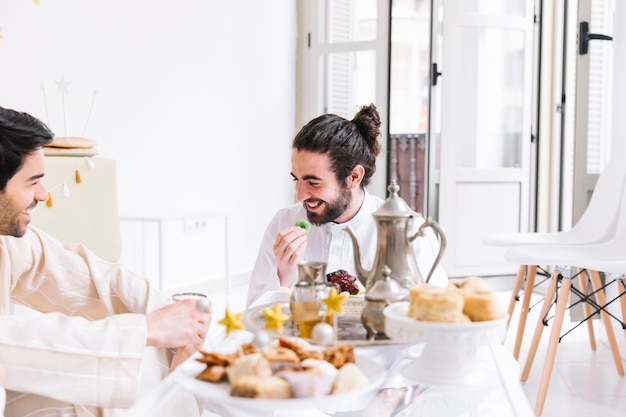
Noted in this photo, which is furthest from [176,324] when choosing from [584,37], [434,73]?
[434,73]

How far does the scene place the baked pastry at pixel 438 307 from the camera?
34.8 inches

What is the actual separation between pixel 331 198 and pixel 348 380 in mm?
1059

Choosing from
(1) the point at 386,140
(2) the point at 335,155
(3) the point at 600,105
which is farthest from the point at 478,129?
(2) the point at 335,155

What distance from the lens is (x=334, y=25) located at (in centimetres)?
573

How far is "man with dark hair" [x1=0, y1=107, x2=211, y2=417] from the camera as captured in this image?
1107mm

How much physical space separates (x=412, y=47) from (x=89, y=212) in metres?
4.80

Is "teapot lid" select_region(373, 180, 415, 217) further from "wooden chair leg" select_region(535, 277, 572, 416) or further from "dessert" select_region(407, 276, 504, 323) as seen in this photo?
"wooden chair leg" select_region(535, 277, 572, 416)

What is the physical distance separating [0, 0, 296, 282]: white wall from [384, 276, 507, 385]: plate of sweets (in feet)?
8.10

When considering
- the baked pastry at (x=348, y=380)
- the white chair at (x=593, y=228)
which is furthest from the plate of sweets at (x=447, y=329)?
the white chair at (x=593, y=228)

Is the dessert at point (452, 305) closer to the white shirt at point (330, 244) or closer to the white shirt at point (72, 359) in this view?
the white shirt at point (72, 359)

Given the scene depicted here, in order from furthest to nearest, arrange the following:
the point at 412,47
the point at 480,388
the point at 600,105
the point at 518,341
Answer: the point at 412,47 → the point at 600,105 → the point at 518,341 → the point at 480,388

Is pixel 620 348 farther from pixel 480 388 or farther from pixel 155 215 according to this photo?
pixel 480 388

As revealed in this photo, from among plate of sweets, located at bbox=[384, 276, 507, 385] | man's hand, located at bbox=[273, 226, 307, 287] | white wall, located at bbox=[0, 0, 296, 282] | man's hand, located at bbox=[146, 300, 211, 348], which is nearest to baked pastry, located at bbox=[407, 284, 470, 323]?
plate of sweets, located at bbox=[384, 276, 507, 385]

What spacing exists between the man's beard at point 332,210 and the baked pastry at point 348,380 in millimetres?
1023
